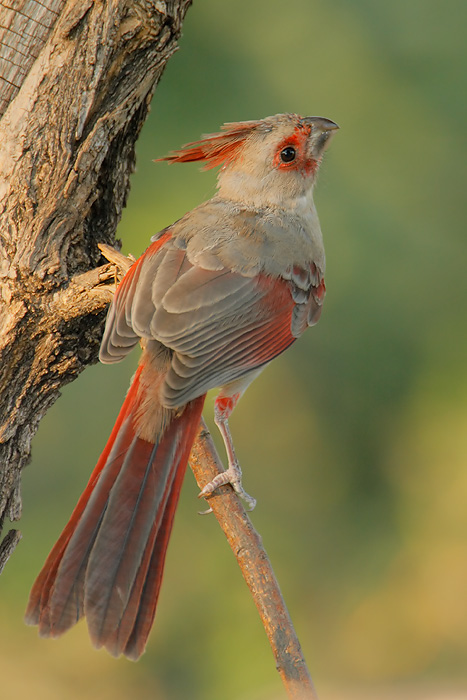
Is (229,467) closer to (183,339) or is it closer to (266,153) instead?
(183,339)

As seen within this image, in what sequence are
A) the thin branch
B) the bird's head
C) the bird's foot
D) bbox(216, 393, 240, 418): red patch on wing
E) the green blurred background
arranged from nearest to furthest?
the thin branch, the bird's foot, bbox(216, 393, 240, 418): red patch on wing, the bird's head, the green blurred background

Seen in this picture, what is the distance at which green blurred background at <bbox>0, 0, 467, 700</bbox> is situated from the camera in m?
3.79

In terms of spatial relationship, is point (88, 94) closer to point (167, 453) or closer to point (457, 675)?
point (167, 453)

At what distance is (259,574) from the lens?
209 centimetres

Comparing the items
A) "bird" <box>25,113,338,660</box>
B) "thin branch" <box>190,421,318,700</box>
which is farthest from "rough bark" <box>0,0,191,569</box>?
"thin branch" <box>190,421,318,700</box>


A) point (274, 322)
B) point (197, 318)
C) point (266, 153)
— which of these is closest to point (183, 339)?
point (197, 318)

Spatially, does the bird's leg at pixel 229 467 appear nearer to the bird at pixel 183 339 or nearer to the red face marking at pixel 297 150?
the bird at pixel 183 339

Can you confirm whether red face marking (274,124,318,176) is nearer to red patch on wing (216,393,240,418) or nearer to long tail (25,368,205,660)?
red patch on wing (216,393,240,418)

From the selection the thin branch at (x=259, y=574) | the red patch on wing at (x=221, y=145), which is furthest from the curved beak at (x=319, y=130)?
the thin branch at (x=259, y=574)

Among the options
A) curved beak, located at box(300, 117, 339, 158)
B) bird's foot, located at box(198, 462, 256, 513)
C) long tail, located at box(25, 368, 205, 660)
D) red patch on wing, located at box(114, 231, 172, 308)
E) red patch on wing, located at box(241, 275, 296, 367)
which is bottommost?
long tail, located at box(25, 368, 205, 660)

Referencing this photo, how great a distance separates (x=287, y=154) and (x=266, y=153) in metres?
0.08

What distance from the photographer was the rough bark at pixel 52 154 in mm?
2172

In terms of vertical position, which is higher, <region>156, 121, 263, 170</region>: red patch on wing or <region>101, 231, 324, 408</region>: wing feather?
<region>156, 121, 263, 170</region>: red patch on wing

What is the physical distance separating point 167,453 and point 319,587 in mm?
2011
